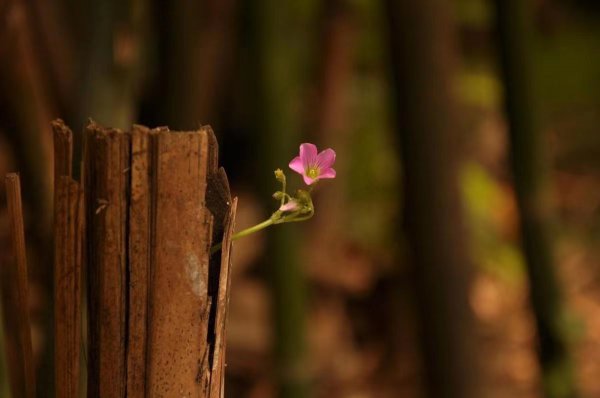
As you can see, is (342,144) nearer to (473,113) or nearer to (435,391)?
(473,113)

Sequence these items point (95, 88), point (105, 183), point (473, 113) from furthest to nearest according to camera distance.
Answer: point (473, 113), point (95, 88), point (105, 183)

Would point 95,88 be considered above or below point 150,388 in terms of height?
above

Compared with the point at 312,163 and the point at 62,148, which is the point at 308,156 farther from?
the point at 62,148

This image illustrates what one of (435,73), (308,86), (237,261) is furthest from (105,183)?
(308,86)

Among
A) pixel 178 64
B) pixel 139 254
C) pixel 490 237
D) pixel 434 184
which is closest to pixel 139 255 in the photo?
pixel 139 254

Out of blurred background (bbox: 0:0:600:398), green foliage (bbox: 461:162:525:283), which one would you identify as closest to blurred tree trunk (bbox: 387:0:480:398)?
blurred background (bbox: 0:0:600:398)

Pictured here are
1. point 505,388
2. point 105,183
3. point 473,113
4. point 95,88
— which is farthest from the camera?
point 473,113

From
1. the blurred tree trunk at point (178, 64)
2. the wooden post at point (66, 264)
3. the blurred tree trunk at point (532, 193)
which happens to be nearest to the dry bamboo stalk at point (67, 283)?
the wooden post at point (66, 264)

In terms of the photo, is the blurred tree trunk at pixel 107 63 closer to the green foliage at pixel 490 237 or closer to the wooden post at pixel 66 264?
the wooden post at pixel 66 264
